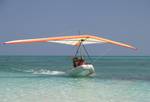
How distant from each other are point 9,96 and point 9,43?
550 cm

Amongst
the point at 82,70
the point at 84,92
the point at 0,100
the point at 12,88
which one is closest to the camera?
the point at 0,100

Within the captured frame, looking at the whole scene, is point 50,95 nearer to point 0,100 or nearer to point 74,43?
point 0,100

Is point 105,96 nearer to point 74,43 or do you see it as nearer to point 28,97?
point 28,97

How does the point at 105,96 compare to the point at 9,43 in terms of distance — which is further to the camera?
the point at 9,43

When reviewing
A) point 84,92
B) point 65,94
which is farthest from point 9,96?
point 84,92

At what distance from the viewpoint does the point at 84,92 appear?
59.4 feet

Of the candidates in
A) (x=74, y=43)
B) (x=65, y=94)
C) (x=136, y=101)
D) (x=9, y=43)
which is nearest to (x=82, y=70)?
(x=74, y=43)

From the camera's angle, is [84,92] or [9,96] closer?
[9,96]

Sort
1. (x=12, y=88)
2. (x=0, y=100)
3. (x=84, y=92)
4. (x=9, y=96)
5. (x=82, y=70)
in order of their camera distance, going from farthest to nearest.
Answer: (x=82, y=70) → (x=12, y=88) → (x=84, y=92) → (x=9, y=96) → (x=0, y=100)

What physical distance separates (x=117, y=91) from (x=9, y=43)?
6699 mm

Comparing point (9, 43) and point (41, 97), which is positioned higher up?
point (9, 43)

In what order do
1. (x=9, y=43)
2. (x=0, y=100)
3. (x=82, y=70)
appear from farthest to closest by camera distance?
1. (x=82, y=70)
2. (x=9, y=43)
3. (x=0, y=100)

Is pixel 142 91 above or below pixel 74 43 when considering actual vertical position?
below

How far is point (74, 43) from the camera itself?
87.6 ft
